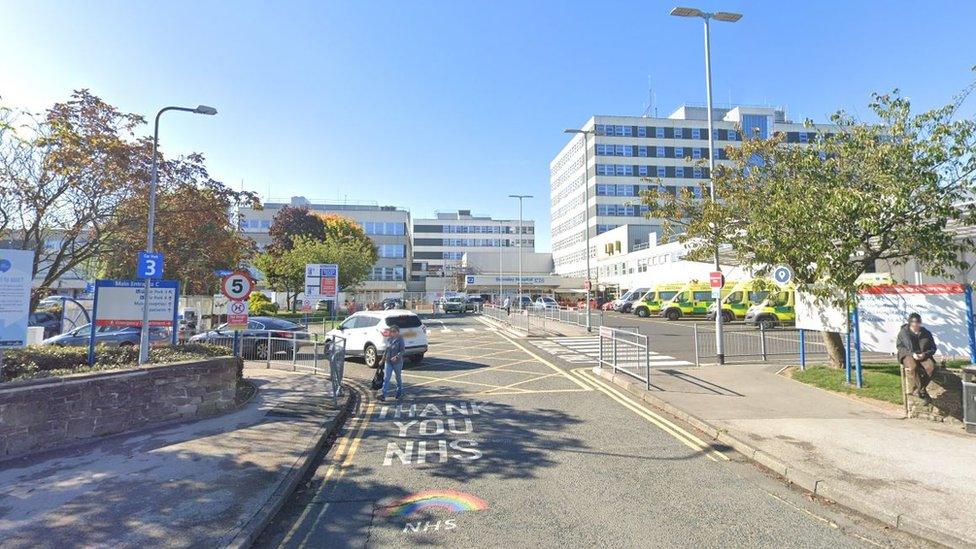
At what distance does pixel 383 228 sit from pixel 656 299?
4968cm

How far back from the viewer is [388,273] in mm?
74812

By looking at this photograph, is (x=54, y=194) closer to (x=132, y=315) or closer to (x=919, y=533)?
(x=132, y=315)

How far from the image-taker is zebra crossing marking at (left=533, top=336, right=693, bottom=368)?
13233mm

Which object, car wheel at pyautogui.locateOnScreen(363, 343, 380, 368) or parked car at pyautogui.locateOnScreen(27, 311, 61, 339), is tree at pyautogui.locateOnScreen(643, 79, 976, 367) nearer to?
car wheel at pyautogui.locateOnScreen(363, 343, 380, 368)

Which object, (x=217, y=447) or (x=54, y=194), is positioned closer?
(x=217, y=447)

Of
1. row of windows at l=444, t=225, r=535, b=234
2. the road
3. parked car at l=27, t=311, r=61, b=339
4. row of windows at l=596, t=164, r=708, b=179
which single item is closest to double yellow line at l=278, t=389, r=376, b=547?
the road

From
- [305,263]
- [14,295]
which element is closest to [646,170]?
[305,263]

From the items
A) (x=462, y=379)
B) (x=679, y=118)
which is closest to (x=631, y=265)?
(x=679, y=118)

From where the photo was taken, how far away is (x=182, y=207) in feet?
42.4

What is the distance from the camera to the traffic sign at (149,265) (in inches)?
379

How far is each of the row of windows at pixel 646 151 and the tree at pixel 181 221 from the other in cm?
6089

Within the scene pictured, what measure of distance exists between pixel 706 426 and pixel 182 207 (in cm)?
1347

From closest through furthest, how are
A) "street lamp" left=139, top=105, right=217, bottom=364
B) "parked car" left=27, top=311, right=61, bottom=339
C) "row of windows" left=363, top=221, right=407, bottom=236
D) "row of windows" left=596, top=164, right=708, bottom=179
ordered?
"street lamp" left=139, top=105, right=217, bottom=364
"parked car" left=27, top=311, right=61, bottom=339
"row of windows" left=596, top=164, right=708, bottom=179
"row of windows" left=363, top=221, right=407, bottom=236

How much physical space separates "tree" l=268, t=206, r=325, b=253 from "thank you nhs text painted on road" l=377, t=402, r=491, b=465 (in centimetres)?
4948
